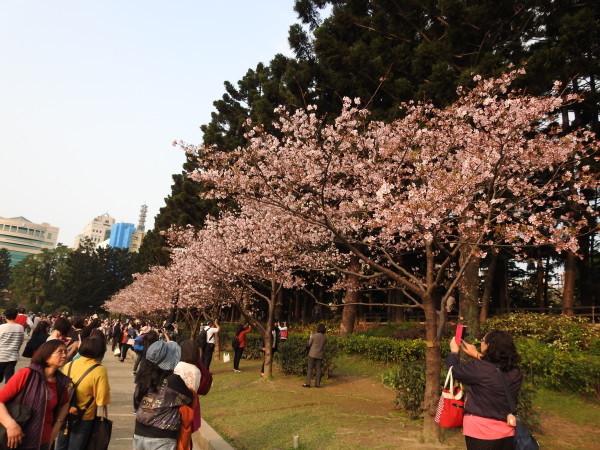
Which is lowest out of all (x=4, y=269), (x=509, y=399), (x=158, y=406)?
(x=158, y=406)

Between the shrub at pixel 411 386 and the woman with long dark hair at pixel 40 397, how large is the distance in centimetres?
539

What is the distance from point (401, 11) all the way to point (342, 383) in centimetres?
1288

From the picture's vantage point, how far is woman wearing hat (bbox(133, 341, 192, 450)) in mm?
3697

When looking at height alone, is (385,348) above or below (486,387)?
below

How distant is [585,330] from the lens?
12609 millimetres

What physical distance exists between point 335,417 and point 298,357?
16.4ft

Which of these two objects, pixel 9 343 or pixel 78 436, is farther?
pixel 9 343

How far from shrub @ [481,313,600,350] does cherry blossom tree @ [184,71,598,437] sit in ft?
14.9

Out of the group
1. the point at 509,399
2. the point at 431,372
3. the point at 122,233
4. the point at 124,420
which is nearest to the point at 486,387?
the point at 509,399

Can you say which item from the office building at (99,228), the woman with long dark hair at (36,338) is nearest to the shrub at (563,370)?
the woman with long dark hair at (36,338)

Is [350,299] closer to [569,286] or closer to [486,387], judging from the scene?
[569,286]

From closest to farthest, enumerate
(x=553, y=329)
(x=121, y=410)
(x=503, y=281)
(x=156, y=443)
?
(x=156, y=443)
(x=121, y=410)
(x=553, y=329)
(x=503, y=281)

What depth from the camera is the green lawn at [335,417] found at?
611 cm

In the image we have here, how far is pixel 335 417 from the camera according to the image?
7.35 metres
